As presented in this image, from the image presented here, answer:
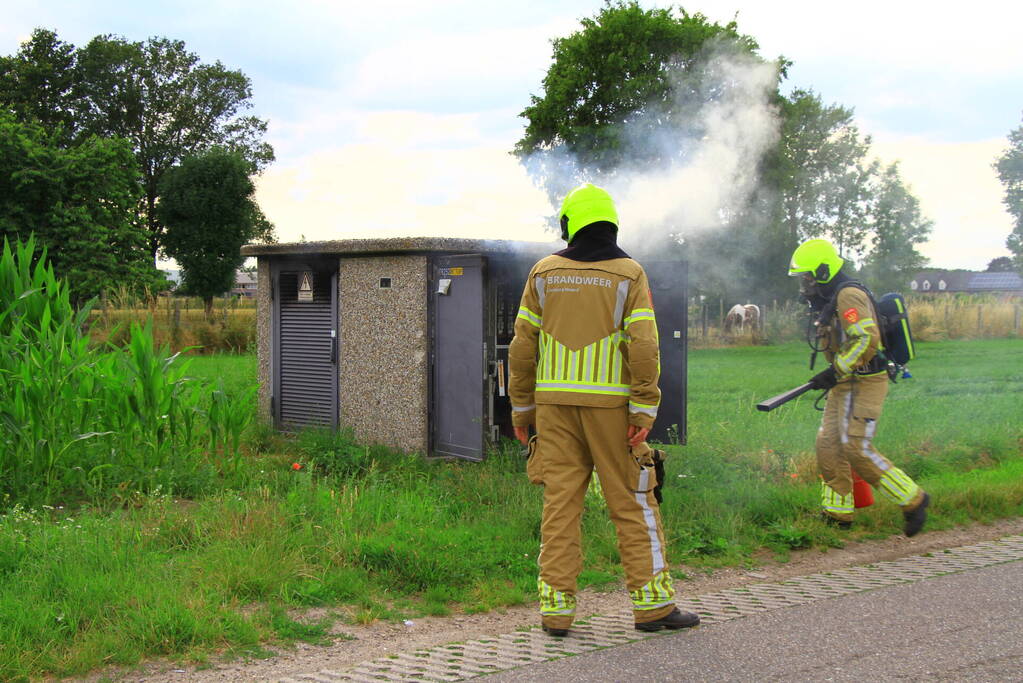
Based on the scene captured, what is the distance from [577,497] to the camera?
4.57m

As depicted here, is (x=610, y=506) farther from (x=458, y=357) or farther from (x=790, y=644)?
(x=458, y=357)

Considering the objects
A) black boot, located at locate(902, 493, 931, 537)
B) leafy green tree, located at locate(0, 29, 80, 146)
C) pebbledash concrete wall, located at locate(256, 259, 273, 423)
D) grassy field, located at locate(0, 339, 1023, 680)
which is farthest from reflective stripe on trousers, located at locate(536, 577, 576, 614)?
leafy green tree, located at locate(0, 29, 80, 146)

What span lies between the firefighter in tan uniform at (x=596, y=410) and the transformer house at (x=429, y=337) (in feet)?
10.2

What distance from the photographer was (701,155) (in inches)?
422

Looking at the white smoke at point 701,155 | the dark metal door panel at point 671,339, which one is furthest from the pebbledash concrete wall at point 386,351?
the white smoke at point 701,155

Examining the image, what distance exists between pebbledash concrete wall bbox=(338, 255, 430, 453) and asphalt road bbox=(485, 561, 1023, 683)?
403 cm

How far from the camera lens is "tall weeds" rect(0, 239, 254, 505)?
6297 millimetres

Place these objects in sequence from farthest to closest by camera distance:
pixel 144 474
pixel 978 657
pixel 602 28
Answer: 1. pixel 602 28
2. pixel 144 474
3. pixel 978 657

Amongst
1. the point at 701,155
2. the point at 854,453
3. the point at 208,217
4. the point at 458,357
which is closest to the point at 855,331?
the point at 854,453

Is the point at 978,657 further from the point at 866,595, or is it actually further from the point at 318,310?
the point at 318,310

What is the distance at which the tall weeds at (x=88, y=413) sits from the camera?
630 centimetres

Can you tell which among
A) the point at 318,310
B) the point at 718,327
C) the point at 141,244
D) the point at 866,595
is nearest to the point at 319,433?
the point at 318,310

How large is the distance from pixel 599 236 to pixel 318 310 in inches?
191

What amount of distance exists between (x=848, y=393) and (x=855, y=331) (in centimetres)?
47
